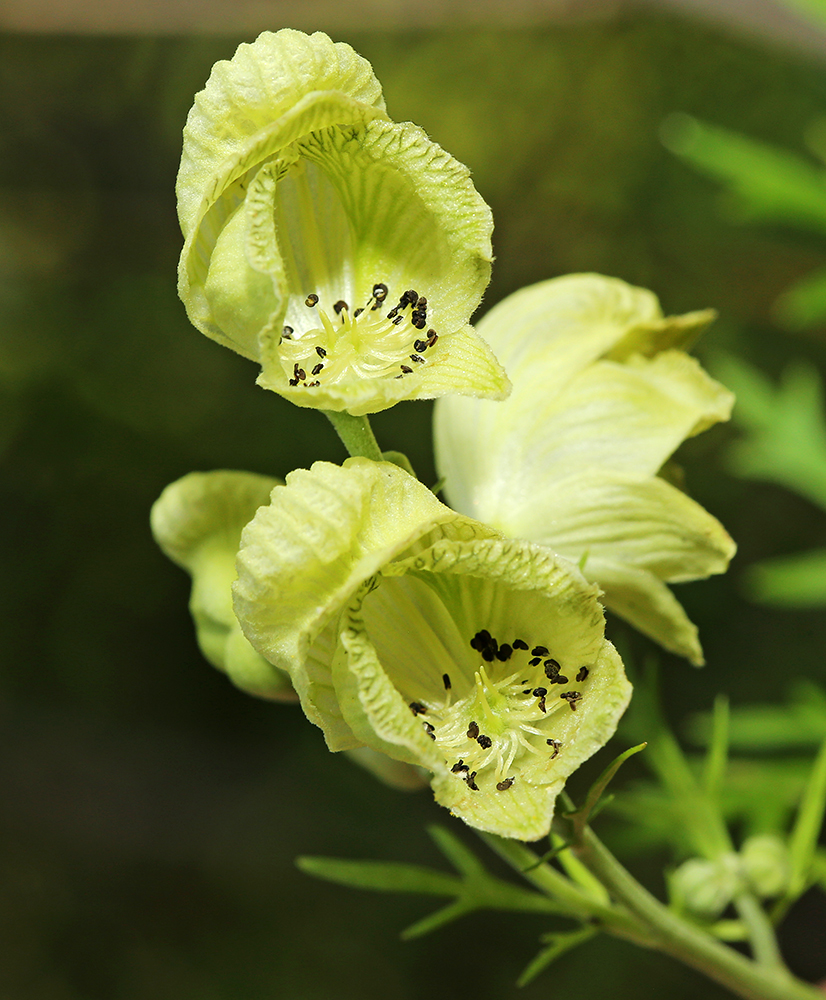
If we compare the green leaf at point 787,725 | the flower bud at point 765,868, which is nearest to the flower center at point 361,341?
the flower bud at point 765,868

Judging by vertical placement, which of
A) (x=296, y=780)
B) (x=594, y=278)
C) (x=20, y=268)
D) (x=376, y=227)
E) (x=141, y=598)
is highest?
(x=376, y=227)

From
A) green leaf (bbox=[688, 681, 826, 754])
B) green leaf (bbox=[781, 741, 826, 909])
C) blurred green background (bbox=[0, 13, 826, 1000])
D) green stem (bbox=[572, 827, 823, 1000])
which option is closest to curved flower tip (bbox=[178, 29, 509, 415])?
green stem (bbox=[572, 827, 823, 1000])

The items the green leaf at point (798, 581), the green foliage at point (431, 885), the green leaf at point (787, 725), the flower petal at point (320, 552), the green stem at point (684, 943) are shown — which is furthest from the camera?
the green leaf at point (798, 581)

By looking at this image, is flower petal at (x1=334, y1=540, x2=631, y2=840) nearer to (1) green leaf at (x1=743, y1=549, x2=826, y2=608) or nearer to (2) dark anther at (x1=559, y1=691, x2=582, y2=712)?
(2) dark anther at (x1=559, y1=691, x2=582, y2=712)

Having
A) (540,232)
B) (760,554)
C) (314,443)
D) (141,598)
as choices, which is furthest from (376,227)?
(540,232)

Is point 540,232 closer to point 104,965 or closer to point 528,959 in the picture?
point 528,959

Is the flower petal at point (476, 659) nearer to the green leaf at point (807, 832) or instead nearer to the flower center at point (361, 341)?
the flower center at point (361, 341)

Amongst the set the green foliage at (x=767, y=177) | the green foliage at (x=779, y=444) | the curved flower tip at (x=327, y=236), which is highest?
the curved flower tip at (x=327, y=236)
